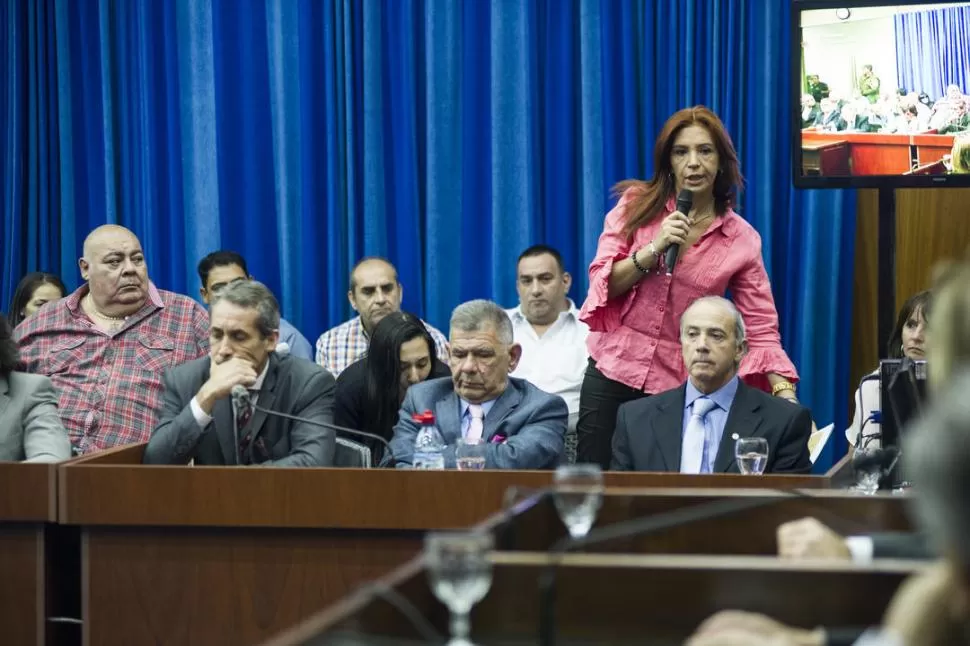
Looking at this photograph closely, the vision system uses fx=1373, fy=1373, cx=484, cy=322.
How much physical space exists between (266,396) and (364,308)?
157 centimetres

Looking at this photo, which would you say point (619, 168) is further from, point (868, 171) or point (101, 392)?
point (101, 392)

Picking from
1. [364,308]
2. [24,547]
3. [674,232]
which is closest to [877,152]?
[674,232]

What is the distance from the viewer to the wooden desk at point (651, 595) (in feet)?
5.70

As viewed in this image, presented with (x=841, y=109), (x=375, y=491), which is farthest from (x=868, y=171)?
(x=375, y=491)

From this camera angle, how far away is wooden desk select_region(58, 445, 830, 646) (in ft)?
10.3

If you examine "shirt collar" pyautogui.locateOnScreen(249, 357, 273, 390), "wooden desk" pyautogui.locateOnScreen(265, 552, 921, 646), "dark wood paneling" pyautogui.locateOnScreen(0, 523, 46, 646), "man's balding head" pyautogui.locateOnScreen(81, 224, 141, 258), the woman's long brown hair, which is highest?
the woman's long brown hair

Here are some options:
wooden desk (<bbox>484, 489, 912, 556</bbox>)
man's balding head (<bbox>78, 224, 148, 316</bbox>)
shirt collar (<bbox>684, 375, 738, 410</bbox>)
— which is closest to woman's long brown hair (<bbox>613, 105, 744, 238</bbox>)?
shirt collar (<bbox>684, 375, 738, 410</bbox>)

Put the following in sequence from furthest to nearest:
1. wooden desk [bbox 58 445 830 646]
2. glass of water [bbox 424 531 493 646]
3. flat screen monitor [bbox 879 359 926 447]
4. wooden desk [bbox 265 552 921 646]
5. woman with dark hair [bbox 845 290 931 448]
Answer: woman with dark hair [bbox 845 290 931 448] → wooden desk [bbox 58 445 830 646] → flat screen monitor [bbox 879 359 926 447] → wooden desk [bbox 265 552 921 646] → glass of water [bbox 424 531 493 646]

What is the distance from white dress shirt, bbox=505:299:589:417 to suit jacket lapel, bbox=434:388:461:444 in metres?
1.21

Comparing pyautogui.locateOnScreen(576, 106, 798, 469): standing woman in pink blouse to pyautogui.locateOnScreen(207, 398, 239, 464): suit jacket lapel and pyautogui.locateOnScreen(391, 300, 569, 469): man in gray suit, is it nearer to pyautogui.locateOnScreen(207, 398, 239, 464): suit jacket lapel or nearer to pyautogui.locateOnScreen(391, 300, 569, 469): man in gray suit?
pyautogui.locateOnScreen(391, 300, 569, 469): man in gray suit

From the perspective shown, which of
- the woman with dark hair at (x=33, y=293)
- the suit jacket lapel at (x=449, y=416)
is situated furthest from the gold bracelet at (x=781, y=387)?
the woman with dark hair at (x=33, y=293)

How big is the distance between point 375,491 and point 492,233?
2.88m

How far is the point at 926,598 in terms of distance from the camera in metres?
1.07

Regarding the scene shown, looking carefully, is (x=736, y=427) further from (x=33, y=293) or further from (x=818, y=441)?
(x=33, y=293)
